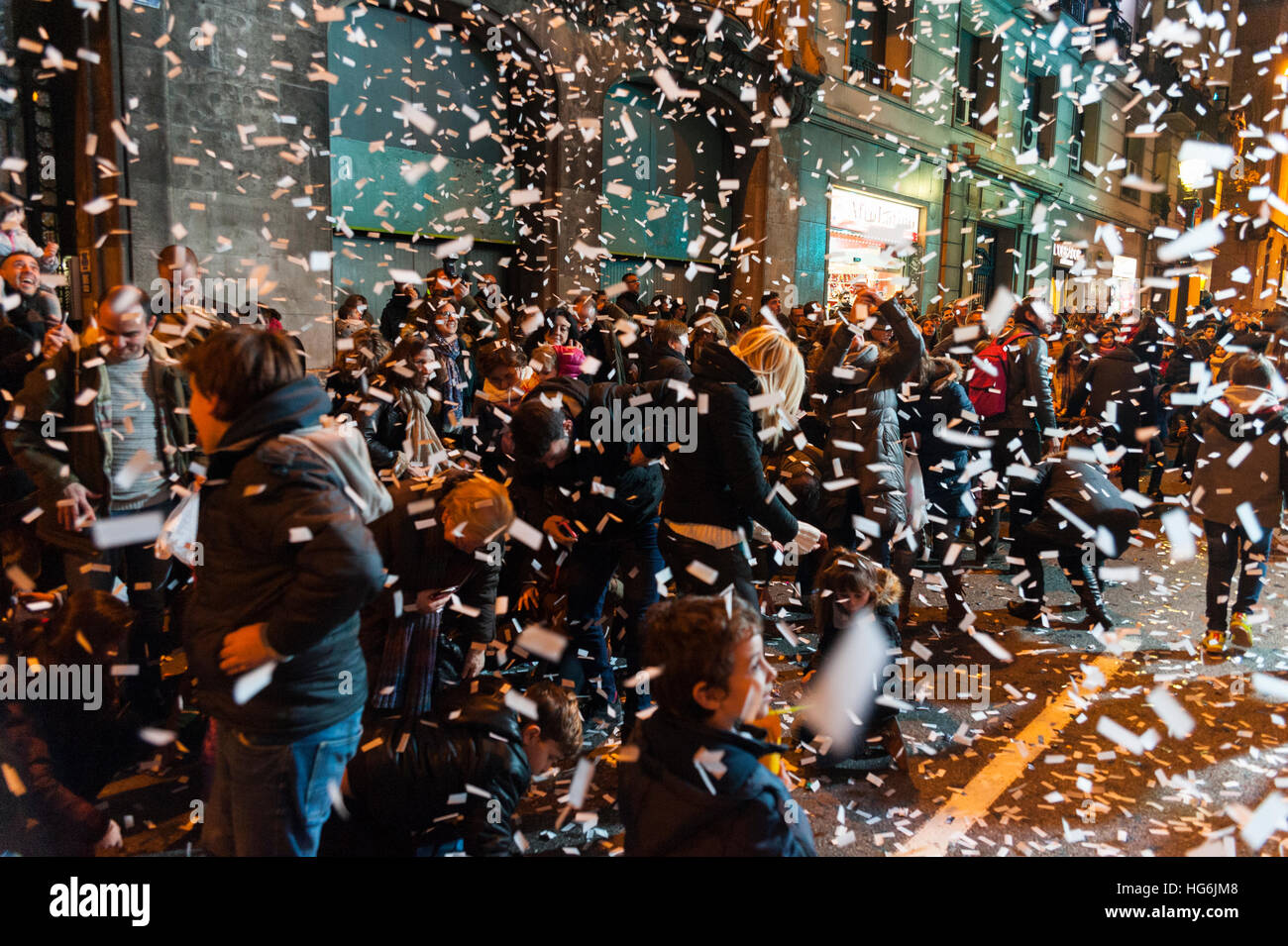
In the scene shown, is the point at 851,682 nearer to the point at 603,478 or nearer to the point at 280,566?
the point at 603,478

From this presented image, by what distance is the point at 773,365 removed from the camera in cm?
408

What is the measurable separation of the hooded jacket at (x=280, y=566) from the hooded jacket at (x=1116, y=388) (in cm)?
948

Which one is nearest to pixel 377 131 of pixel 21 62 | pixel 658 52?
pixel 21 62

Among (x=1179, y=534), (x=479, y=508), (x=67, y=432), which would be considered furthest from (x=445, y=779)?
(x=1179, y=534)

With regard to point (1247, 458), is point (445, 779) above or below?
below

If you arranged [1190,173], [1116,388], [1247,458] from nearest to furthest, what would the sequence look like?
[1247,458] → [1116,388] → [1190,173]

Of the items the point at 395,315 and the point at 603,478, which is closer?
the point at 603,478

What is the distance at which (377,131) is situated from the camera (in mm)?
10672

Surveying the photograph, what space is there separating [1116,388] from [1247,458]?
437cm

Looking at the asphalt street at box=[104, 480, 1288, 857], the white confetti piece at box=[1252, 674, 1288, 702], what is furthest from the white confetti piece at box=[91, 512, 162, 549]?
the white confetti piece at box=[1252, 674, 1288, 702]

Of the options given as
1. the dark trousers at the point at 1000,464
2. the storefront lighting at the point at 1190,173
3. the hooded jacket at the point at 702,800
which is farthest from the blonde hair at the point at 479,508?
the storefront lighting at the point at 1190,173
